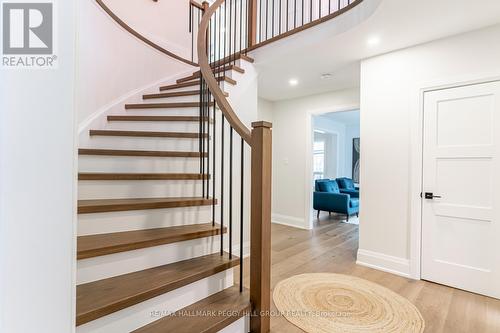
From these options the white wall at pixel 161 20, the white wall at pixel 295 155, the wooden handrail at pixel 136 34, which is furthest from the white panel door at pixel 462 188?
the white wall at pixel 161 20

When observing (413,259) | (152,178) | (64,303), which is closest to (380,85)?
(413,259)

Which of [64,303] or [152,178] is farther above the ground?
[152,178]

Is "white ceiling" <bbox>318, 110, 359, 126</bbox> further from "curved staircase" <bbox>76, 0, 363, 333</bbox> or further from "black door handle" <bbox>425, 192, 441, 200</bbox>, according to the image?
"curved staircase" <bbox>76, 0, 363, 333</bbox>

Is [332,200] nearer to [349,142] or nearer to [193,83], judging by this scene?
[193,83]

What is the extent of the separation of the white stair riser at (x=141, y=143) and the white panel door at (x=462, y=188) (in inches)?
97.2

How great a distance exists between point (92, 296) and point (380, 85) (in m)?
3.26

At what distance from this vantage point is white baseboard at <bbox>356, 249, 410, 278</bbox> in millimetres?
2842

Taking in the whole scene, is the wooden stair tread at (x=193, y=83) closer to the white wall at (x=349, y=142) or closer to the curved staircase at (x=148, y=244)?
the curved staircase at (x=148, y=244)

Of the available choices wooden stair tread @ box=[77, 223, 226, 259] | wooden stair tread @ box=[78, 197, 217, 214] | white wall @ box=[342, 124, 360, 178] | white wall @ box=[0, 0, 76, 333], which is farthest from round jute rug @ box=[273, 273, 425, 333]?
white wall @ box=[342, 124, 360, 178]

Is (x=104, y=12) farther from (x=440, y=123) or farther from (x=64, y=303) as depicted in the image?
(x=440, y=123)

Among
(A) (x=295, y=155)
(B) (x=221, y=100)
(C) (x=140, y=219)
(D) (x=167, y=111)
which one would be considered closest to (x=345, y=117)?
(A) (x=295, y=155)

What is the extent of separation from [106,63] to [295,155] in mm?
3339

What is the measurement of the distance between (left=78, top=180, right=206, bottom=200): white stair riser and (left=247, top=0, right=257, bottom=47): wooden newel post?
2130mm

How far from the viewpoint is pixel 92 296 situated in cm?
125
